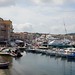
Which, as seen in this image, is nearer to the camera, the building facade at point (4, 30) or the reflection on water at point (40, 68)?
the reflection on water at point (40, 68)

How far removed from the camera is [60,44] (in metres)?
153

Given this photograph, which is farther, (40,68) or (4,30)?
(4,30)

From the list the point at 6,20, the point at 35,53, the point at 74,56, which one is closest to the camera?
the point at 74,56

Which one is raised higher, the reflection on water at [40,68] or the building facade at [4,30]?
the building facade at [4,30]

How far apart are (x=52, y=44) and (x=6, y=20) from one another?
102 feet

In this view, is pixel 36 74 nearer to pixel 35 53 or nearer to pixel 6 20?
pixel 35 53

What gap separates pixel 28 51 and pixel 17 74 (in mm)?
64616

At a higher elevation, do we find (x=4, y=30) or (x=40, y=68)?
(x=4, y=30)

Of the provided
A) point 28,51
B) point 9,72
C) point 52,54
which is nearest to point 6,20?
point 28,51

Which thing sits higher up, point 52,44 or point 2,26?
point 2,26

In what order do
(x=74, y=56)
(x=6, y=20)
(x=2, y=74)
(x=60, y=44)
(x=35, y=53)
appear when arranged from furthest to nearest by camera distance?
(x=6, y=20) → (x=60, y=44) → (x=35, y=53) → (x=74, y=56) → (x=2, y=74)

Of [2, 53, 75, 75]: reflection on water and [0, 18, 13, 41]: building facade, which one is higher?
[0, 18, 13, 41]: building facade

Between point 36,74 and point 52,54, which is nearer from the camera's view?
point 36,74

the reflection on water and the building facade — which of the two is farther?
the building facade
